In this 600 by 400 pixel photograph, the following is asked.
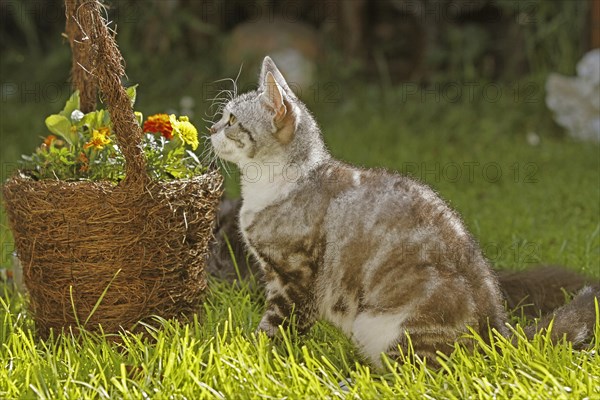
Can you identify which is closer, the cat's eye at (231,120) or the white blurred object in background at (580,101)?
the cat's eye at (231,120)

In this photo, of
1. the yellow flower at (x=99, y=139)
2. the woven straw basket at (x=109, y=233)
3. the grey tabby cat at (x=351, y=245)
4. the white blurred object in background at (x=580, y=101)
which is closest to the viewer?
the grey tabby cat at (x=351, y=245)

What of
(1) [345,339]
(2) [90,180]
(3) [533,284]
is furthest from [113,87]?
(3) [533,284]

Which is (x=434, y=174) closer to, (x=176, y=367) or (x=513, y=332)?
(x=513, y=332)

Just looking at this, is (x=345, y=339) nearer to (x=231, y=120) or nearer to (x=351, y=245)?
(x=351, y=245)

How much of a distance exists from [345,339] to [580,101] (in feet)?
15.2

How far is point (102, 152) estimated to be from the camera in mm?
3584

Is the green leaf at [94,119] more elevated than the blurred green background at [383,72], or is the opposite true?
the green leaf at [94,119]

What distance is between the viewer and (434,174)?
634 cm

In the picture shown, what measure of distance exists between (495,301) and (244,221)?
38.5 inches

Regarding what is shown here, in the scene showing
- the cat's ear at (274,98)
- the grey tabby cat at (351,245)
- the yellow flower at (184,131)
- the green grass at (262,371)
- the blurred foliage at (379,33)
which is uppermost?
the cat's ear at (274,98)

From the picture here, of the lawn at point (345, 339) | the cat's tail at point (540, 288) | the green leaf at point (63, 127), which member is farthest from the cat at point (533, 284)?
the green leaf at point (63, 127)

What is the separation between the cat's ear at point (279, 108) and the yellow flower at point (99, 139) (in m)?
0.65

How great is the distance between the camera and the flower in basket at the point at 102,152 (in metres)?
3.50

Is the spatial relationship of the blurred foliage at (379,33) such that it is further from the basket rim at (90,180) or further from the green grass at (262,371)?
the green grass at (262,371)
